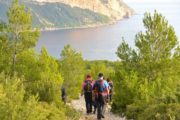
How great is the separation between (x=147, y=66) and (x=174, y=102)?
10866 millimetres

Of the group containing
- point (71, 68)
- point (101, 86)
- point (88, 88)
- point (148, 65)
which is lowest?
point (88, 88)

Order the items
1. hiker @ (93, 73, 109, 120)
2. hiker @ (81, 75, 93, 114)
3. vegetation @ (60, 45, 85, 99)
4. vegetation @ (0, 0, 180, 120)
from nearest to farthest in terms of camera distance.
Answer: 1. hiker @ (93, 73, 109, 120)
2. hiker @ (81, 75, 93, 114)
3. vegetation @ (0, 0, 180, 120)
4. vegetation @ (60, 45, 85, 99)

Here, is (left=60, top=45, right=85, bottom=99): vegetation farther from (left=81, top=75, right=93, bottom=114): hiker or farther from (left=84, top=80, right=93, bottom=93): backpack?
(left=84, top=80, right=93, bottom=93): backpack

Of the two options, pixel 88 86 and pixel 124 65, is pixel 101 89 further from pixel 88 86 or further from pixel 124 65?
pixel 124 65

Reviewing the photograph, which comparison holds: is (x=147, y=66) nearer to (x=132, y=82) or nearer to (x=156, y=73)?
(x=156, y=73)

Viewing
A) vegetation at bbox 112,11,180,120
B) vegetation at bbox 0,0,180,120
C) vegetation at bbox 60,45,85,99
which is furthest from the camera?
vegetation at bbox 60,45,85,99

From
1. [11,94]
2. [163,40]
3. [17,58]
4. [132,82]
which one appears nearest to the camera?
[11,94]

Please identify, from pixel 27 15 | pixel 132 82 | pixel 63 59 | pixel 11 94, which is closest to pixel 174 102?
pixel 11 94

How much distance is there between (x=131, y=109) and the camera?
636 inches

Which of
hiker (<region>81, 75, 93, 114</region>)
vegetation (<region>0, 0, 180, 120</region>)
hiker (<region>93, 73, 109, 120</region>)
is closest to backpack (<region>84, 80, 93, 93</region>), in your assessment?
hiker (<region>81, 75, 93, 114</region>)

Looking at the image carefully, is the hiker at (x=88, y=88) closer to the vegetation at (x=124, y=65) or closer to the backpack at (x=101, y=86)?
the vegetation at (x=124, y=65)

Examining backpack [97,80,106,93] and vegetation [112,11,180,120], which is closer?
backpack [97,80,106,93]

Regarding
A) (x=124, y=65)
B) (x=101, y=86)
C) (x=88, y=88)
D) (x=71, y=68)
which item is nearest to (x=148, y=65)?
(x=124, y=65)

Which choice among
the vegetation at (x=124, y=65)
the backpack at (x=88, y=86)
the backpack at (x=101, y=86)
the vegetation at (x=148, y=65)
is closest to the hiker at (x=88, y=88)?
the backpack at (x=88, y=86)
